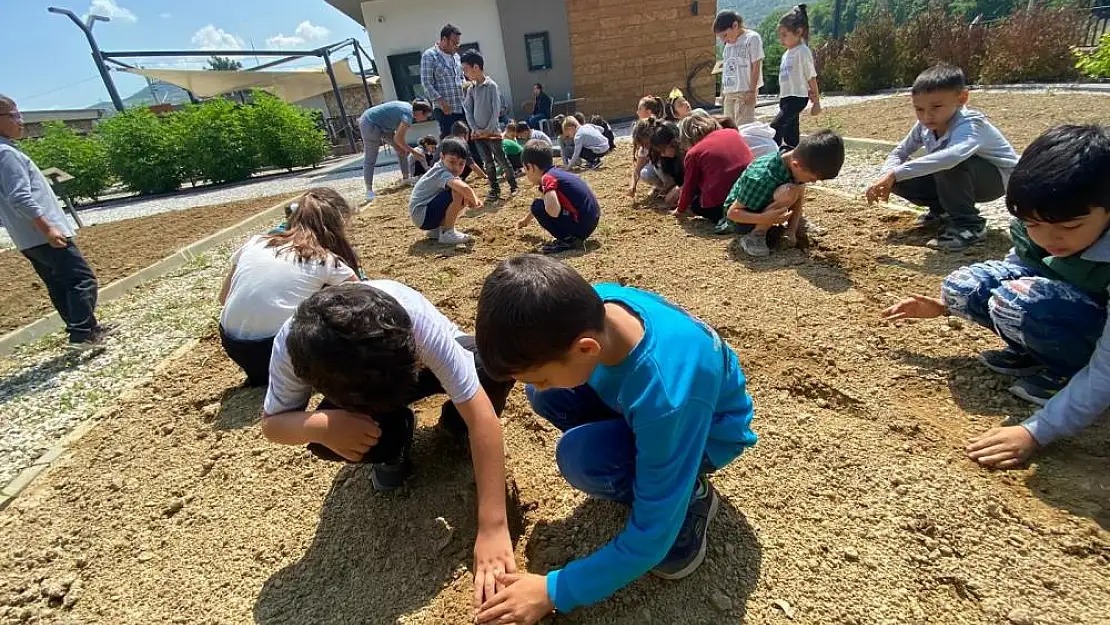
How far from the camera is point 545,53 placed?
13.7 meters

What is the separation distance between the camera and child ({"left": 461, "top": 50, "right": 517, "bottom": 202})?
21.6 ft

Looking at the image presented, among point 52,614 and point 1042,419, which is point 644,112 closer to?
point 1042,419

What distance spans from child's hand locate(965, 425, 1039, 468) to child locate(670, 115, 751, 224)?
8.90 feet

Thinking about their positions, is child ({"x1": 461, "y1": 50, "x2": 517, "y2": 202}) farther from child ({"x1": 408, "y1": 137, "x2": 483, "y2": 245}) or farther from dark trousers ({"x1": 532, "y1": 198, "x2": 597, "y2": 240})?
dark trousers ({"x1": 532, "y1": 198, "x2": 597, "y2": 240})

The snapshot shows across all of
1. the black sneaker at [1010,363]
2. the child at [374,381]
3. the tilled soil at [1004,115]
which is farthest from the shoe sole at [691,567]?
the tilled soil at [1004,115]

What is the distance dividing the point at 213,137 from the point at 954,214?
1381 centimetres

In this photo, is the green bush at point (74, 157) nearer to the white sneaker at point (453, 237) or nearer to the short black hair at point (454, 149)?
the short black hair at point (454, 149)

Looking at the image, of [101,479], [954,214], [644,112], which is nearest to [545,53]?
[644,112]

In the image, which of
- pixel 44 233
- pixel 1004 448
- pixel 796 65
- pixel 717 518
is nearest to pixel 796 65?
pixel 796 65

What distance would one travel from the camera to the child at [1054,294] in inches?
58.6

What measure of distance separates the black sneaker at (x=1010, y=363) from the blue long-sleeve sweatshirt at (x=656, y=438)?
1.50m

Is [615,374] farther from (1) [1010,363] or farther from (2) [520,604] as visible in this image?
(1) [1010,363]

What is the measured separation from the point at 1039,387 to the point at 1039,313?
0.30 metres

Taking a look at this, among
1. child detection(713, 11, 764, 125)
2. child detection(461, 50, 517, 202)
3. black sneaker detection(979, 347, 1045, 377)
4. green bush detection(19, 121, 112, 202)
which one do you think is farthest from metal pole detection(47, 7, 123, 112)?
black sneaker detection(979, 347, 1045, 377)
